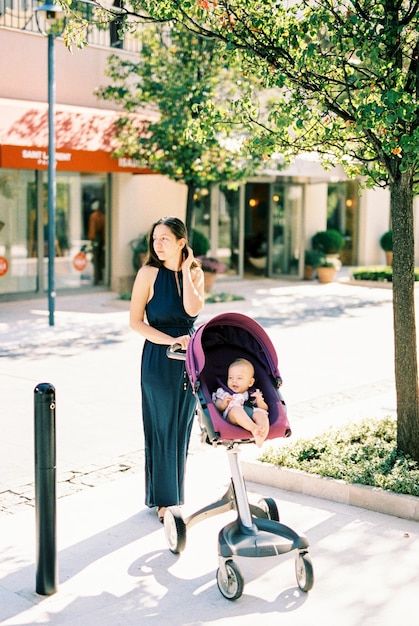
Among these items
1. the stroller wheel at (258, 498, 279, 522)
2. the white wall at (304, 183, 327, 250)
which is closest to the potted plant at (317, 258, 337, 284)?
the white wall at (304, 183, 327, 250)

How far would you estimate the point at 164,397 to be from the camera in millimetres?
5637

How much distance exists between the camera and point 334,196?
93.0 feet

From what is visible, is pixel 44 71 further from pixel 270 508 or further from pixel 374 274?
pixel 270 508

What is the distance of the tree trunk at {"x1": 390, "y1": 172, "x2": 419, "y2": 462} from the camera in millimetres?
6395

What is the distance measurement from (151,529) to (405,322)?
228cm

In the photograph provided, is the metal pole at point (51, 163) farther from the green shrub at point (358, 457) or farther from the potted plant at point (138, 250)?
the green shrub at point (358, 457)

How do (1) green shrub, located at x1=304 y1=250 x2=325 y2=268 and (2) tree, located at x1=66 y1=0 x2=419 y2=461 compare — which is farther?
(1) green shrub, located at x1=304 y1=250 x2=325 y2=268

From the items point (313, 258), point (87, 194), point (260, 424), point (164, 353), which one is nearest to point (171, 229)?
point (164, 353)

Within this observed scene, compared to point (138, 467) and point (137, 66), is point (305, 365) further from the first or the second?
point (137, 66)

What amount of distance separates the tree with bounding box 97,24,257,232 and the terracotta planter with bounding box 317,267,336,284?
647cm

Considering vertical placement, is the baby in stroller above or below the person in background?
below

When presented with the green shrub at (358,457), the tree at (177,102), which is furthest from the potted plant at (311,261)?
the green shrub at (358,457)

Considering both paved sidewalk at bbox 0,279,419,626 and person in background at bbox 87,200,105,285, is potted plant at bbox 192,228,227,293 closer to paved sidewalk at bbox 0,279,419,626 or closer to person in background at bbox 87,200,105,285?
person in background at bbox 87,200,105,285

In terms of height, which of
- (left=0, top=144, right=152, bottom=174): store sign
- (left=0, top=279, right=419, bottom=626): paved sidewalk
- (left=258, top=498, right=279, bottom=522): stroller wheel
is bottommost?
(left=0, top=279, right=419, bottom=626): paved sidewalk
